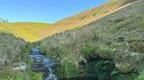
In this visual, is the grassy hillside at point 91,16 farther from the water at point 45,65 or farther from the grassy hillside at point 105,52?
the water at point 45,65

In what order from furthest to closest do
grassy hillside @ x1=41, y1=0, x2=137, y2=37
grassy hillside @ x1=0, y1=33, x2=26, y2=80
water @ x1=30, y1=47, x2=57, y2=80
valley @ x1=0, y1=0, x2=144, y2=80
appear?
1. grassy hillside @ x1=41, y1=0, x2=137, y2=37
2. water @ x1=30, y1=47, x2=57, y2=80
3. valley @ x1=0, y1=0, x2=144, y2=80
4. grassy hillside @ x1=0, y1=33, x2=26, y2=80

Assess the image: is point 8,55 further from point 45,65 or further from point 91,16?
point 91,16

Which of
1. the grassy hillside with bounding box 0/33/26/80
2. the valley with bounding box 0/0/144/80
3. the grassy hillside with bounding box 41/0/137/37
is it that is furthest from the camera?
the grassy hillside with bounding box 41/0/137/37

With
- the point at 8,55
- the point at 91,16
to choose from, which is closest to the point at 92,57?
the point at 8,55

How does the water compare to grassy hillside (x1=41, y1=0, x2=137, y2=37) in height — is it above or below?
below

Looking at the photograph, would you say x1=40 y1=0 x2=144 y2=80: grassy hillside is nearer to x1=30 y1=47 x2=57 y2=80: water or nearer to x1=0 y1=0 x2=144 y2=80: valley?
x1=0 y1=0 x2=144 y2=80: valley

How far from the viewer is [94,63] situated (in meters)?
22.9

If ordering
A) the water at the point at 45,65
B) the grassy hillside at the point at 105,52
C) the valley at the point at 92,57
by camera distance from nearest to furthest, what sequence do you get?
the valley at the point at 92,57
the grassy hillside at the point at 105,52
the water at the point at 45,65

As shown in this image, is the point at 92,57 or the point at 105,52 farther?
the point at 92,57

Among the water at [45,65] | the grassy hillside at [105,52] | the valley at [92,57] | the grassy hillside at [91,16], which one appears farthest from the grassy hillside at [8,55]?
the grassy hillside at [91,16]

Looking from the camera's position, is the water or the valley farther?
the water

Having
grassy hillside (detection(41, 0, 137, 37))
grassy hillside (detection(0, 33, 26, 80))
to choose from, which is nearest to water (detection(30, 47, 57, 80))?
grassy hillside (detection(0, 33, 26, 80))

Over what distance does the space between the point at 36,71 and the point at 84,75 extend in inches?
92.9

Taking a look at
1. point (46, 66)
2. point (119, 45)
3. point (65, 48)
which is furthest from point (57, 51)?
point (119, 45)
